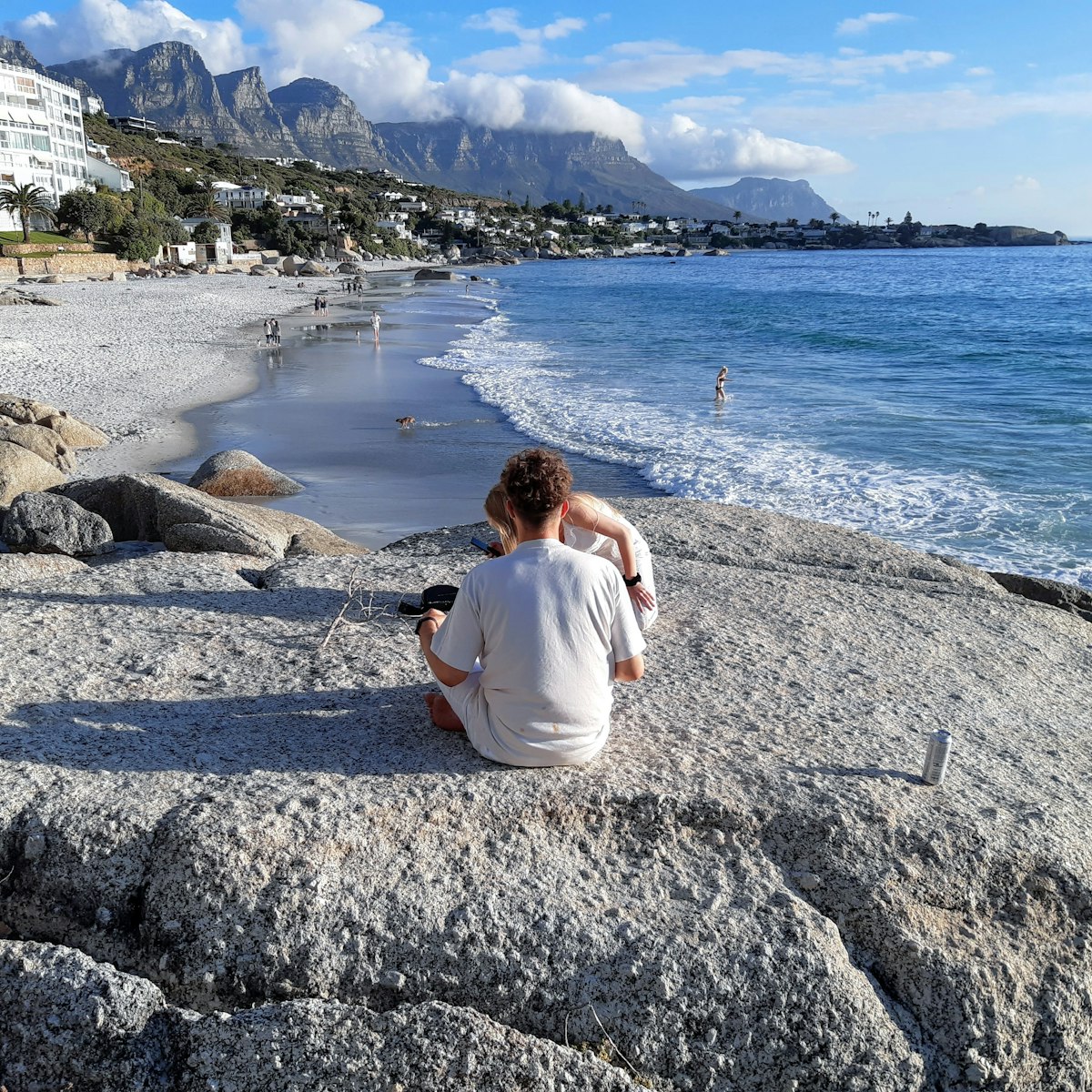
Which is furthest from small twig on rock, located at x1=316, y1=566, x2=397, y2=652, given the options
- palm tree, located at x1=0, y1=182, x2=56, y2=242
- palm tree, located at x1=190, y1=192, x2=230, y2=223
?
palm tree, located at x1=190, y1=192, x2=230, y2=223

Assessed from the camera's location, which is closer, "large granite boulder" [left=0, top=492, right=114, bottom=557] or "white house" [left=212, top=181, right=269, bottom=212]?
"large granite boulder" [left=0, top=492, right=114, bottom=557]

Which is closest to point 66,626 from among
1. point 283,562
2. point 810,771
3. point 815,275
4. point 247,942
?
point 283,562

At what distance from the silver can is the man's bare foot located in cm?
186

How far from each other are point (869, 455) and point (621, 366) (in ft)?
45.3

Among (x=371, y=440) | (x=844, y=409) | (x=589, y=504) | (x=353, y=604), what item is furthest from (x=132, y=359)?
(x=589, y=504)

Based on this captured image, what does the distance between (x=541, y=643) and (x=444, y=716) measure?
821 mm

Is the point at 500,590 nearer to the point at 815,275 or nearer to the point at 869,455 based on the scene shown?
the point at 869,455

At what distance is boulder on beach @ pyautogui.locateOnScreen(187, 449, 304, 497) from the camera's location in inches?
460

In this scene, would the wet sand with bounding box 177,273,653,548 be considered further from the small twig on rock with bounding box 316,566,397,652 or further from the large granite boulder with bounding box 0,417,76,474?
the small twig on rock with bounding box 316,566,397,652

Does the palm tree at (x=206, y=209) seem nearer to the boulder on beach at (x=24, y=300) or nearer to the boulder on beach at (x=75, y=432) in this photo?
the boulder on beach at (x=24, y=300)

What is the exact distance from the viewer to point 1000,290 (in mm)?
73312

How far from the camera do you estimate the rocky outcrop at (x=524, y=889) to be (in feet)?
8.98

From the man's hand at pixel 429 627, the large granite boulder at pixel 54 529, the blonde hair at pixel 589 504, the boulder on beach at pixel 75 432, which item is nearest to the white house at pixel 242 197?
the boulder on beach at pixel 75 432

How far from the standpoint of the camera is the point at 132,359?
24.6m
